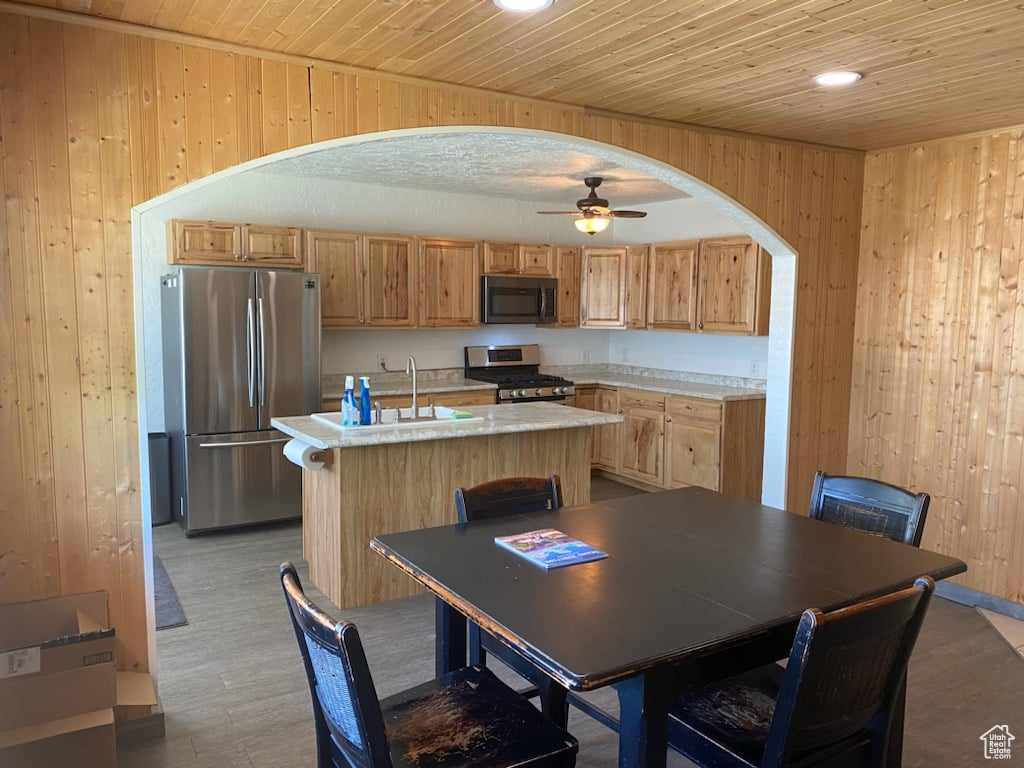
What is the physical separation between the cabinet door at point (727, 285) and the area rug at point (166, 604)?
164 inches

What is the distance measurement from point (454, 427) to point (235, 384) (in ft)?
6.12

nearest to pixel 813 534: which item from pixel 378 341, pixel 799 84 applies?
pixel 799 84

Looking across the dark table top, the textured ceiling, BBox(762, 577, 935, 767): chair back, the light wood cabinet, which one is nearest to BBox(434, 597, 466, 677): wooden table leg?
the dark table top

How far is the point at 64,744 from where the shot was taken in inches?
92.3

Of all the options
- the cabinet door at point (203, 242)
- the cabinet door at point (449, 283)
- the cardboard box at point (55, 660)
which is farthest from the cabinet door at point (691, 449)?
the cardboard box at point (55, 660)

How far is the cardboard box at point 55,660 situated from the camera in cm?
230

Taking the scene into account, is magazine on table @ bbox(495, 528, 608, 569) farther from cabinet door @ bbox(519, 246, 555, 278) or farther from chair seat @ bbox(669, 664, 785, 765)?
cabinet door @ bbox(519, 246, 555, 278)

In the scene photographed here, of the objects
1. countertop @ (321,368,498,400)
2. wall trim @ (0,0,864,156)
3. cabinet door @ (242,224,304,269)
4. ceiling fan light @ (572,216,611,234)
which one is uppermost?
wall trim @ (0,0,864,156)

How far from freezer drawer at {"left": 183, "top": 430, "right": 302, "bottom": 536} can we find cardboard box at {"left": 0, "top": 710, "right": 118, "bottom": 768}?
8.83 ft

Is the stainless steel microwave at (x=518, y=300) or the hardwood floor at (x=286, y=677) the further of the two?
the stainless steel microwave at (x=518, y=300)

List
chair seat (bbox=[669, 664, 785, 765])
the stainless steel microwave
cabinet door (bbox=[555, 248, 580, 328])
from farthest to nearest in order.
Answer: cabinet door (bbox=[555, 248, 580, 328])
the stainless steel microwave
chair seat (bbox=[669, 664, 785, 765])

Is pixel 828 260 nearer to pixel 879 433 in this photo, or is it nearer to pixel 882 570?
pixel 879 433

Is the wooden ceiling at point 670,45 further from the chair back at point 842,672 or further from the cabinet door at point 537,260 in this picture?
the cabinet door at point 537,260

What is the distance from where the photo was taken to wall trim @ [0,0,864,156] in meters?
2.47
